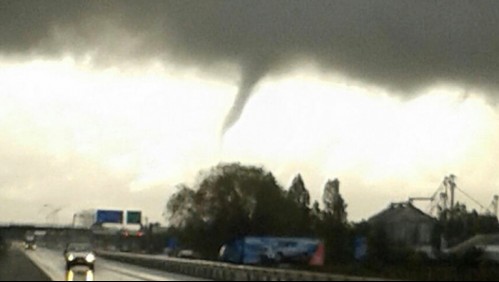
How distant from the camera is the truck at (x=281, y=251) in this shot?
108m

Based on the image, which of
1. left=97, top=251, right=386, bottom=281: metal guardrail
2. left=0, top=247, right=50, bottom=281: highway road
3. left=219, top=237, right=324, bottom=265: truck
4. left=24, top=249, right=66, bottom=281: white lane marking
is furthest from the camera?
left=219, top=237, right=324, bottom=265: truck

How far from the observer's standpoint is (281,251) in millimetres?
109500

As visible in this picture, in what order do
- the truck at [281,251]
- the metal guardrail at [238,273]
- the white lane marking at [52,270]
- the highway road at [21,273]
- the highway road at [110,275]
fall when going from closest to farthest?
the metal guardrail at [238,273], the highway road at [21,273], the white lane marking at [52,270], the highway road at [110,275], the truck at [281,251]

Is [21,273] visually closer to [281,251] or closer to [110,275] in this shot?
[110,275]

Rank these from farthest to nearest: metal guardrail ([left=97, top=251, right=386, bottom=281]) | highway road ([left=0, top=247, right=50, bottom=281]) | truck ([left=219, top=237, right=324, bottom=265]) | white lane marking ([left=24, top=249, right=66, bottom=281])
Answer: truck ([left=219, top=237, right=324, bottom=265]) → white lane marking ([left=24, top=249, right=66, bottom=281]) → highway road ([left=0, top=247, right=50, bottom=281]) → metal guardrail ([left=97, top=251, right=386, bottom=281])

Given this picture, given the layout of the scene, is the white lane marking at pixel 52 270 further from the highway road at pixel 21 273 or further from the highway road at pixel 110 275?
the highway road at pixel 21 273

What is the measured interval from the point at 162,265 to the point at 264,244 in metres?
11.6

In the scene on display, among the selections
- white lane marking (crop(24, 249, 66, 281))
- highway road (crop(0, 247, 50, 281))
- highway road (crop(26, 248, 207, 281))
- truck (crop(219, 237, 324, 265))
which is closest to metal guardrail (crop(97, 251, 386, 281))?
highway road (crop(26, 248, 207, 281))

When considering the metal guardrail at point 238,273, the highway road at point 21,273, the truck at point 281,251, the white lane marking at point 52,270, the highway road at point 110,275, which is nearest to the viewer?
the metal guardrail at point 238,273

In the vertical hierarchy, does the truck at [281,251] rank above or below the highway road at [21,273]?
above

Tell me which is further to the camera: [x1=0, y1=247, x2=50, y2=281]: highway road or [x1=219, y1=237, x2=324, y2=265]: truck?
[x1=219, y1=237, x2=324, y2=265]: truck

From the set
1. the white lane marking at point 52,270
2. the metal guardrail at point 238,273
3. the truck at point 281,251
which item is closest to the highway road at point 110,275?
the white lane marking at point 52,270

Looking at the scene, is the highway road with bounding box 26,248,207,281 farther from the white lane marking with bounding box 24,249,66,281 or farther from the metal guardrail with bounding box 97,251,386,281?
the metal guardrail with bounding box 97,251,386,281

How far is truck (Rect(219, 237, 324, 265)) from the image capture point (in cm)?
10838
